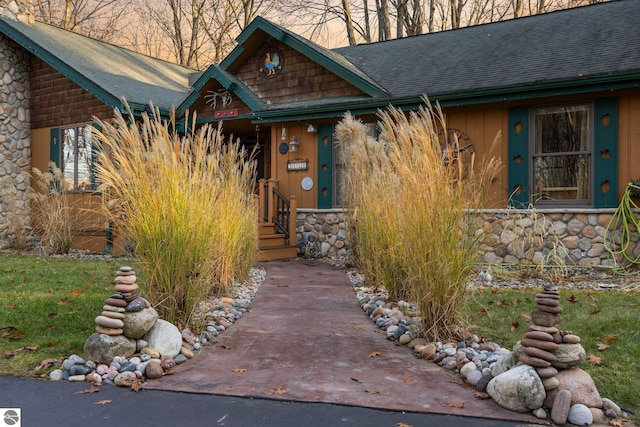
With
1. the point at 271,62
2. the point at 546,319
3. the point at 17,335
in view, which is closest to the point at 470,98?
the point at 271,62

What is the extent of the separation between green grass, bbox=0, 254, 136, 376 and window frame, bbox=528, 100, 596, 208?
225 inches

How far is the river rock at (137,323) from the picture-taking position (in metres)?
3.13

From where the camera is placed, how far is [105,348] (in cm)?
303

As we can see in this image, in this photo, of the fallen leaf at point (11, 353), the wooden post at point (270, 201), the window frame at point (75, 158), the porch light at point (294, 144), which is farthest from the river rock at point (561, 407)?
the window frame at point (75, 158)

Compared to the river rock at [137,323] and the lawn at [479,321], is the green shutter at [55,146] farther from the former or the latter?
the river rock at [137,323]

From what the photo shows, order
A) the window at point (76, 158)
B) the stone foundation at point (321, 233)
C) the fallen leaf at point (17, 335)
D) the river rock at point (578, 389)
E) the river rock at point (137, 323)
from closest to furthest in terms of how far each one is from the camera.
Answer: the river rock at point (578, 389) < the river rock at point (137, 323) < the fallen leaf at point (17, 335) < the stone foundation at point (321, 233) < the window at point (76, 158)

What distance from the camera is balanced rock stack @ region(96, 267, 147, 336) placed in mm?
3084

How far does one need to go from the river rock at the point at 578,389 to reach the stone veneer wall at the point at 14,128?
33.9ft

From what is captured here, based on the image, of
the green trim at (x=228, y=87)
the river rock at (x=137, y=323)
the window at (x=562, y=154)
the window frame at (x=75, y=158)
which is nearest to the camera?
the river rock at (x=137, y=323)

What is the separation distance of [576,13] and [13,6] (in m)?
11.1

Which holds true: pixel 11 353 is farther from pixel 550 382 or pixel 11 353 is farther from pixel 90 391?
pixel 550 382

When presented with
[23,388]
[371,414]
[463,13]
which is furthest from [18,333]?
[463,13]

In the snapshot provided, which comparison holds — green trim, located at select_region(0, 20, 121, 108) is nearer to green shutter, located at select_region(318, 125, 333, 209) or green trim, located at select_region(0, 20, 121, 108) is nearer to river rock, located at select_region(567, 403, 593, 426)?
green shutter, located at select_region(318, 125, 333, 209)

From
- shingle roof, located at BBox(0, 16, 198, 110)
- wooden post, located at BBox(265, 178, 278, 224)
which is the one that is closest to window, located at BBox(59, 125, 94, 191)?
shingle roof, located at BBox(0, 16, 198, 110)
